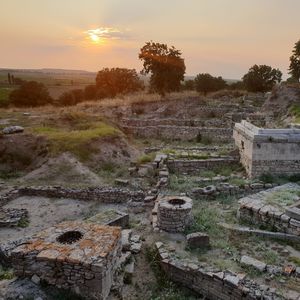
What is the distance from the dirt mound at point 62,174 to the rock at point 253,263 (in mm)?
7435

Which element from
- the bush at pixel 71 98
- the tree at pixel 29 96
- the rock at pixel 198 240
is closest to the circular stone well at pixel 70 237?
the rock at pixel 198 240

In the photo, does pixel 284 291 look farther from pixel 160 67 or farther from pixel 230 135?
pixel 160 67

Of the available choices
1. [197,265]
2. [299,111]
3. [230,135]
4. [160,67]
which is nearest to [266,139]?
[197,265]

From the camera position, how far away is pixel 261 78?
3797 cm

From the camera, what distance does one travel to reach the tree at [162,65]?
32.9m

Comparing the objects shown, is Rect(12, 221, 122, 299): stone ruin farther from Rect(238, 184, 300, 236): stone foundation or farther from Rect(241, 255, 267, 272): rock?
Rect(238, 184, 300, 236): stone foundation

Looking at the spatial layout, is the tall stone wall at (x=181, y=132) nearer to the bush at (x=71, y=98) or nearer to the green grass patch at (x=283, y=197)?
the green grass patch at (x=283, y=197)

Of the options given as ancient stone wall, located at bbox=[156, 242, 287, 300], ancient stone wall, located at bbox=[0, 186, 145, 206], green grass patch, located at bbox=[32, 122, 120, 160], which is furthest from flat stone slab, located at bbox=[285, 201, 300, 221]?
green grass patch, located at bbox=[32, 122, 120, 160]

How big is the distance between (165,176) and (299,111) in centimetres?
1491

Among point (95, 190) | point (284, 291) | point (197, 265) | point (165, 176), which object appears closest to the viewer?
point (284, 291)

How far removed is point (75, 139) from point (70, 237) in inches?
417

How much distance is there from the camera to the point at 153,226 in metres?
9.51

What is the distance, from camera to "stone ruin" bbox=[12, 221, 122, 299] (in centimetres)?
581

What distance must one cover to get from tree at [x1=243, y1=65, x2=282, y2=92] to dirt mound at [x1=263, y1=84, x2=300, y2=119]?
732 centimetres
